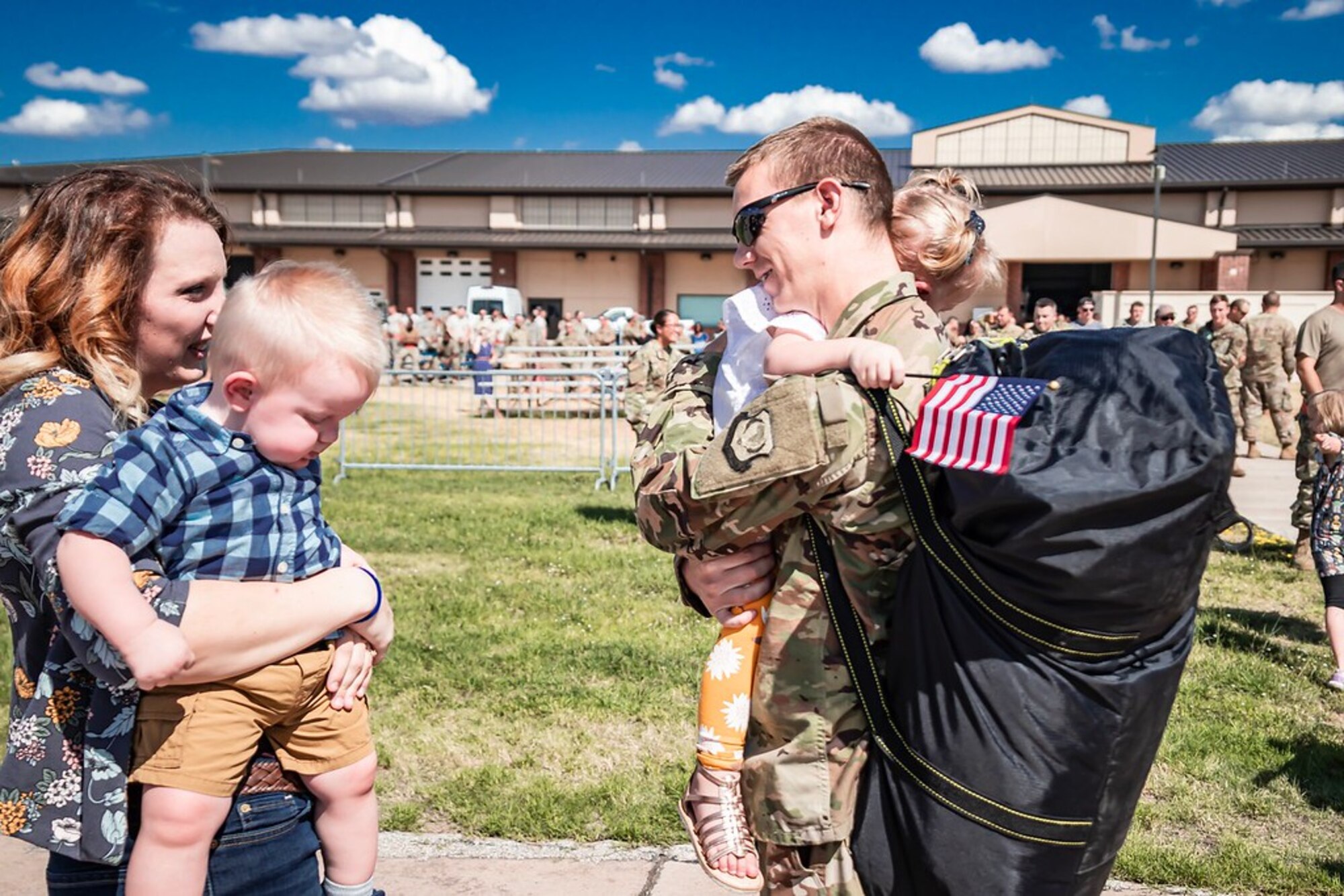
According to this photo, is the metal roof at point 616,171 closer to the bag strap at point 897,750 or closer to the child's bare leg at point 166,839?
the bag strap at point 897,750

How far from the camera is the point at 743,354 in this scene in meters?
2.20

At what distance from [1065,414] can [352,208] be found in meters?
48.0

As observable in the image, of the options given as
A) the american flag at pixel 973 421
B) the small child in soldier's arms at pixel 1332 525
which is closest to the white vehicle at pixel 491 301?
the small child in soldier's arms at pixel 1332 525

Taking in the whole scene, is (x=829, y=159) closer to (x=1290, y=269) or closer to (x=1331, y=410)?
(x=1331, y=410)

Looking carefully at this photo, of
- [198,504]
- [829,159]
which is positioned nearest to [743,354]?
[829,159]

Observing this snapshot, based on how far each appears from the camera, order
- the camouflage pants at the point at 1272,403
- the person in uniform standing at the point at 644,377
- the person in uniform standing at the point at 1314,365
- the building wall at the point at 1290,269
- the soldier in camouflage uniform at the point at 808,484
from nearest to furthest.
Result: the soldier in camouflage uniform at the point at 808,484 → the person in uniform standing at the point at 1314,365 → the person in uniform standing at the point at 644,377 → the camouflage pants at the point at 1272,403 → the building wall at the point at 1290,269

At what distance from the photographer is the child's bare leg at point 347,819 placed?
6.59 feet

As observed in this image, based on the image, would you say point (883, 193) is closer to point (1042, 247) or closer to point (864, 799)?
point (864, 799)

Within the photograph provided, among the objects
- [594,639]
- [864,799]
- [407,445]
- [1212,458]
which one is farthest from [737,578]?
[407,445]

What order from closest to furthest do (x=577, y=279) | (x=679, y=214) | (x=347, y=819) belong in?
1. (x=347, y=819)
2. (x=577, y=279)
3. (x=679, y=214)

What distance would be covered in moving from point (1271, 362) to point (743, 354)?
14.3 m

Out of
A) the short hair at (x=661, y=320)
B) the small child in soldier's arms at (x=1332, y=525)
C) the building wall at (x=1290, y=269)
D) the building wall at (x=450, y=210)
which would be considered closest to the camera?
the small child in soldier's arms at (x=1332, y=525)

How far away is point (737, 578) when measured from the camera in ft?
6.60

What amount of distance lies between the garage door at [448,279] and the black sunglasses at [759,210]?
43241 millimetres
